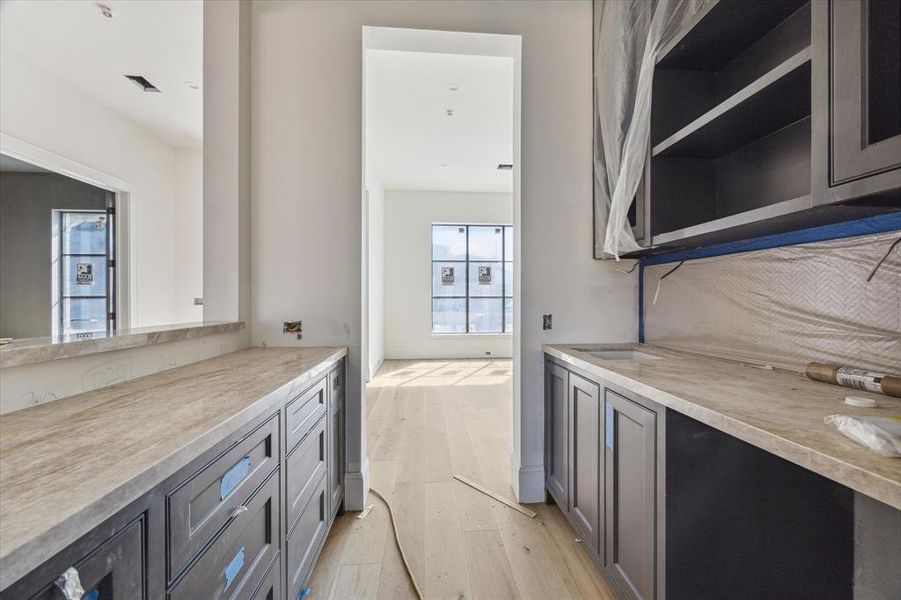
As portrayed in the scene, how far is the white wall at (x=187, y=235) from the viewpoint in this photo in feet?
15.8

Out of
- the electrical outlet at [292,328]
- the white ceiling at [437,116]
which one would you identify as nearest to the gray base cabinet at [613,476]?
the electrical outlet at [292,328]

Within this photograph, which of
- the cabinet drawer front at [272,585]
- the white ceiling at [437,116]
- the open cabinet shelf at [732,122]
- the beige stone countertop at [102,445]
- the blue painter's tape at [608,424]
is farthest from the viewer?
the white ceiling at [437,116]

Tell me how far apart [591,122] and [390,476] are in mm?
2580

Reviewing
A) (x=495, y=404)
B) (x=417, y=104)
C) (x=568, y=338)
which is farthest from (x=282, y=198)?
(x=495, y=404)

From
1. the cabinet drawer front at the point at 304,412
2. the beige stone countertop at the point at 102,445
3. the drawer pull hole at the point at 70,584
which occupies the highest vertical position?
the beige stone countertop at the point at 102,445

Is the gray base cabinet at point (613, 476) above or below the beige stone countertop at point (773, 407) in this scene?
below

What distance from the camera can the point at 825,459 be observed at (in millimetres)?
646

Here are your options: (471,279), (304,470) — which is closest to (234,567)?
(304,470)

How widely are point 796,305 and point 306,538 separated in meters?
2.04

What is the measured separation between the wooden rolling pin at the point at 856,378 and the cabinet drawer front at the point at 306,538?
1804 mm

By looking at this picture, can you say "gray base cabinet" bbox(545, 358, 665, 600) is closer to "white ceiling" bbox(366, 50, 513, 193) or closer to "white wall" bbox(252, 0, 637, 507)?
"white wall" bbox(252, 0, 637, 507)

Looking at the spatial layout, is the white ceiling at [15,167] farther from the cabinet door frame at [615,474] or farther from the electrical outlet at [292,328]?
the cabinet door frame at [615,474]

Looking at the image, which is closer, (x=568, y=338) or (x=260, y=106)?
(x=260, y=106)

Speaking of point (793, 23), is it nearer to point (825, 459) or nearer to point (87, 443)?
point (825, 459)
